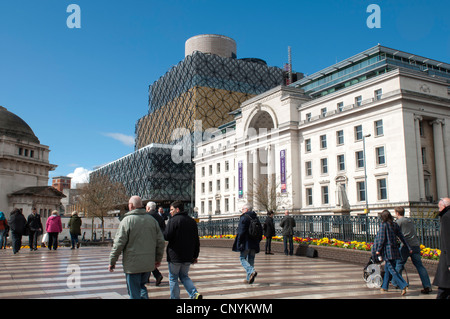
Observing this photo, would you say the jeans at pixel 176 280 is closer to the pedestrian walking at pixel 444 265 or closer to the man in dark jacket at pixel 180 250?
A: the man in dark jacket at pixel 180 250

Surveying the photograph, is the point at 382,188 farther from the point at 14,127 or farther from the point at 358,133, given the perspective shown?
the point at 14,127

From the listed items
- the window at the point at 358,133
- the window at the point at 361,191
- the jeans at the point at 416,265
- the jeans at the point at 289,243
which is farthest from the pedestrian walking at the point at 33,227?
the window at the point at 358,133

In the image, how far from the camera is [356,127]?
155 feet

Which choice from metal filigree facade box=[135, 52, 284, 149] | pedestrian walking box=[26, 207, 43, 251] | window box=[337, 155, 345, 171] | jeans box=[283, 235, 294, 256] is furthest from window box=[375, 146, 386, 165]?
metal filigree facade box=[135, 52, 284, 149]

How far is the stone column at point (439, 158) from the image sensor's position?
145ft

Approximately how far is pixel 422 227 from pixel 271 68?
98.4 metres

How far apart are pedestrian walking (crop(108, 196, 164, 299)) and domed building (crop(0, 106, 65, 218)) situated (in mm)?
42631

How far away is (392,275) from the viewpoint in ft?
31.0

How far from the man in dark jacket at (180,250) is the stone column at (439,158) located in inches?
1719

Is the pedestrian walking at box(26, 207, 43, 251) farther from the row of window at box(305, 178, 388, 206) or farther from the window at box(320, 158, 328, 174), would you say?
the window at box(320, 158, 328, 174)
